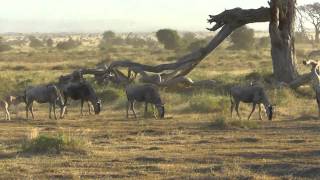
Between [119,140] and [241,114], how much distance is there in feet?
24.4

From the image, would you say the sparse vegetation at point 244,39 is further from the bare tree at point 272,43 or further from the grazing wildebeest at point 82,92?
the grazing wildebeest at point 82,92

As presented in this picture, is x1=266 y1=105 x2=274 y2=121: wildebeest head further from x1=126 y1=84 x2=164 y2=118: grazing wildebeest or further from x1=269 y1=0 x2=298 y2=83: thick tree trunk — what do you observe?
x1=269 y1=0 x2=298 y2=83: thick tree trunk

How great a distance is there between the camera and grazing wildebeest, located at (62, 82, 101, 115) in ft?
80.4

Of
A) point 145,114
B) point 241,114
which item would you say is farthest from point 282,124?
point 145,114

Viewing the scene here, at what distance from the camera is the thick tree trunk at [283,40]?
2930 cm

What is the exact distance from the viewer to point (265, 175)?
12.0 meters

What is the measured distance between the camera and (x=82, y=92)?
24.7 m

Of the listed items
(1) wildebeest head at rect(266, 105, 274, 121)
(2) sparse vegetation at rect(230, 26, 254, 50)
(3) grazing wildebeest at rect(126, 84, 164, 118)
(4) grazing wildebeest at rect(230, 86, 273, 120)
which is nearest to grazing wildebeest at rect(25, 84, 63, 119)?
(3) grazing wildebeest at rect(126, 84, 164, 118)

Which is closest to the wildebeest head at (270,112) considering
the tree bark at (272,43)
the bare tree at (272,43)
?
the bare tree at (272,43)

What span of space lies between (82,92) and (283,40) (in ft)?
32.4

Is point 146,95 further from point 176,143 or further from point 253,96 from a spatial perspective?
point 176,143

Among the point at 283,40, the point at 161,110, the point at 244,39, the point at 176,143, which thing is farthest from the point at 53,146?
the point at 244,39

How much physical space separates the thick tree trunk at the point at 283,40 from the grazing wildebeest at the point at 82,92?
904 centimetres

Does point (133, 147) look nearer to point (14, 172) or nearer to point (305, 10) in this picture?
point (14, 172)
